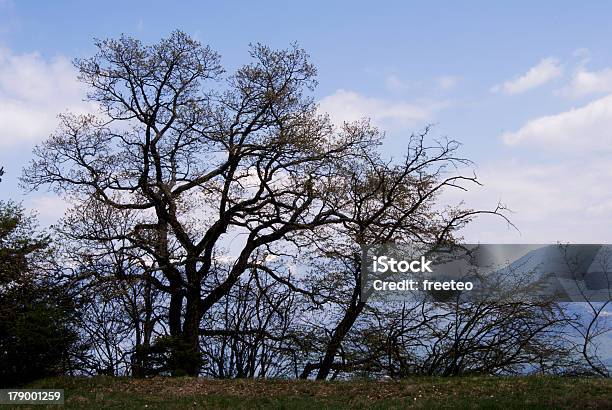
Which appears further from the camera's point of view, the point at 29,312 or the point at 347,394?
the point at 29,312

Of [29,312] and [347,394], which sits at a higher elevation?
[29,312]

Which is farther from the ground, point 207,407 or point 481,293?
point 481,293

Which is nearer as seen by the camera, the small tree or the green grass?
the green grass

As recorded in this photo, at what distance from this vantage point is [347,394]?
1161 centimetres

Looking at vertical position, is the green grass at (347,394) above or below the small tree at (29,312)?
below

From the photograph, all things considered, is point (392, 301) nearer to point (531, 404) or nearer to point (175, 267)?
point (175, 267)

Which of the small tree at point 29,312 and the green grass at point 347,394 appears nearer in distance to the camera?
the green grass at point 347,394

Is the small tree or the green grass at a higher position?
the small tree

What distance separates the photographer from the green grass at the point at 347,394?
34.0ft

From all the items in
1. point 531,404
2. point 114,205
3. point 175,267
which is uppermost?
point 114,205

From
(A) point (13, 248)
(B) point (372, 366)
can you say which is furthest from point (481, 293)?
(A) point (13, 248)

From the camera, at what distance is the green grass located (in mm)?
10367

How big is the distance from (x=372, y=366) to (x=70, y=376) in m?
6.74

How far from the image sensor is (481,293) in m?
15.9
